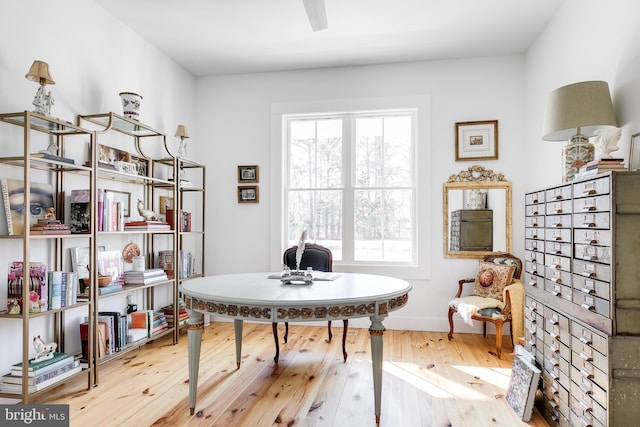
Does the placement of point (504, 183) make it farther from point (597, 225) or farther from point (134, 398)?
point (134, 398)

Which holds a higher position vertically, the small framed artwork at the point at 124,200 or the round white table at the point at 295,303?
the small framed artwork at the point at 124,200

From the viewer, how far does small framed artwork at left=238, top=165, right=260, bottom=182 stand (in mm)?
4805

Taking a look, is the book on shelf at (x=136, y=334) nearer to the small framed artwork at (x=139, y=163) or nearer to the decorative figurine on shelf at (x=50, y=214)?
the decorative figurine on shelf at (x=50, y=214)

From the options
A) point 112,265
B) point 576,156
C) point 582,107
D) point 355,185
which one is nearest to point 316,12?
point 582,107

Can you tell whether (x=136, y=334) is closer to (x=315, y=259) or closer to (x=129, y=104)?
(x=315, y=259)

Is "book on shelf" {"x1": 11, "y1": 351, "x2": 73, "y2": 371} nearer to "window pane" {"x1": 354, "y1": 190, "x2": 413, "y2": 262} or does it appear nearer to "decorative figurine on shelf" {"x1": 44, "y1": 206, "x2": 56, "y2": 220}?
"decorative figurine on shelf" {"x1": 44, "y1": 206, "x2": 56, "y2": 220}

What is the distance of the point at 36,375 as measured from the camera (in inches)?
96.3

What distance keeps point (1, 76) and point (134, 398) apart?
2281 millimetres

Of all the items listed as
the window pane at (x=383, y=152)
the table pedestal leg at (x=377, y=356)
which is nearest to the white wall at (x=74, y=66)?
the window pane at (x=383, y=152)

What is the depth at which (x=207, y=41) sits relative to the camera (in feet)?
13.3

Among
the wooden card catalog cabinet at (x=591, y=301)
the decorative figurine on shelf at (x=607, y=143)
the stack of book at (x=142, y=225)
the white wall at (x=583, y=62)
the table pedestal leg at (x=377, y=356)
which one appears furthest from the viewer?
the stack of book at (x=142, y=225)

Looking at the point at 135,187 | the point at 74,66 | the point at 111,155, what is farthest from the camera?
the point at 135,187

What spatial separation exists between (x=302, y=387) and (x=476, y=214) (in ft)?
8.68

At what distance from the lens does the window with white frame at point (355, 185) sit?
4566 mm
